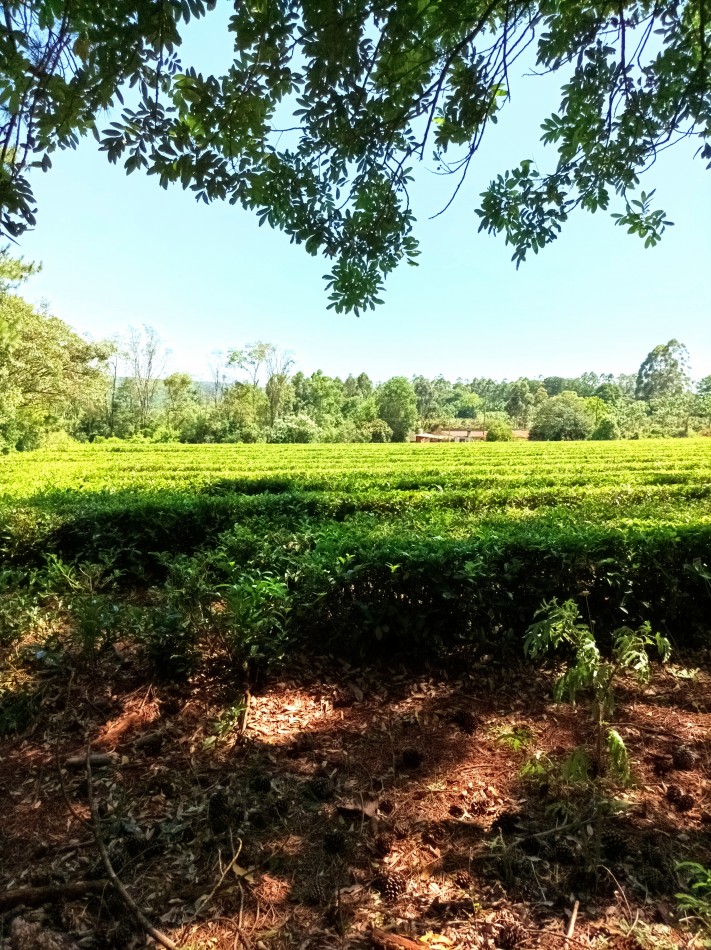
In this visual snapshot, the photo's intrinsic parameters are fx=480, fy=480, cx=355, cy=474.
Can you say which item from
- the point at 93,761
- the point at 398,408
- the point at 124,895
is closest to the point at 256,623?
the point at 93,761

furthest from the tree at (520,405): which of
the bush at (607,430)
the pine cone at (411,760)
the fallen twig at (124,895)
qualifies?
the fallen twig at (124,895)

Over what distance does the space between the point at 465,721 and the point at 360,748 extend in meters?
0.63

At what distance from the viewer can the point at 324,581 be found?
11.4ft

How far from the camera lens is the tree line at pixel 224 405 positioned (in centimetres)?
2677

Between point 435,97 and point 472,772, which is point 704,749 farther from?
point 435,97

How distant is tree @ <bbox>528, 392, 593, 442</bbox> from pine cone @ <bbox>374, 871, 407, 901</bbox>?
56049 mm

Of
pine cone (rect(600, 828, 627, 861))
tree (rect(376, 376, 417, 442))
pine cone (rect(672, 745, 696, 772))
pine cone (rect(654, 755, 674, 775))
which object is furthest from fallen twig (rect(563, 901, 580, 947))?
tree (rect(376, 376, 417, 442))

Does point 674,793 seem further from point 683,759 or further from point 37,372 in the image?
point 37,372

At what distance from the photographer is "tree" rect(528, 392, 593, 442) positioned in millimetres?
55031

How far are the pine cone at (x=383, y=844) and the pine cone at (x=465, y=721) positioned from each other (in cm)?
83

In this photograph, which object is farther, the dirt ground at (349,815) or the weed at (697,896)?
the dirt ground at (349,815)

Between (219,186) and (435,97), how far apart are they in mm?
1559

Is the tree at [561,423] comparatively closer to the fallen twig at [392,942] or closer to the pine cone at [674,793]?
the pine cone at [674,793]

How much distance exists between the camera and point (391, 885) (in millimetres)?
1786
